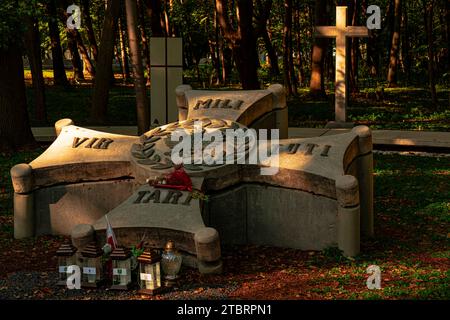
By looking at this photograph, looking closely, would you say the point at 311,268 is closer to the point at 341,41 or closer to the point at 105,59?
the point at 341,41

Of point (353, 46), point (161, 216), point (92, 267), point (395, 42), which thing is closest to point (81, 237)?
point (92, 267)

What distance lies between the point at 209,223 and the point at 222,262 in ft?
4.17

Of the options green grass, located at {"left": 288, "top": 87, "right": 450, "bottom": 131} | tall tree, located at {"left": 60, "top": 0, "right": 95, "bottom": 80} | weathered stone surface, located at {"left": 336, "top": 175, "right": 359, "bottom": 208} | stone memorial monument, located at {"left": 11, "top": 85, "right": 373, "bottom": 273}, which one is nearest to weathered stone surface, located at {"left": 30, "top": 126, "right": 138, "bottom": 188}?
stone memorial monument, located at {"left": 11, "top": 85, "right": 373, "bottom": 273}

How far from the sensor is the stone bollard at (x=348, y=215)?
9.89m

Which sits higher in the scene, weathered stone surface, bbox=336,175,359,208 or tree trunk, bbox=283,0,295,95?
tree trunk, bbox=283,0,295,95

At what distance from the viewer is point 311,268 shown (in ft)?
32.1

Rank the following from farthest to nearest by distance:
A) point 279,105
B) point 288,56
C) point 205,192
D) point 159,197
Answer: point 288,56
point 279,105
point 205,192
point 159,197

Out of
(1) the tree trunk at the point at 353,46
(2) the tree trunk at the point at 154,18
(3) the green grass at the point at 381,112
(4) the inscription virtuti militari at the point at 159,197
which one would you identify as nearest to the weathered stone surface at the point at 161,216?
(4) the inscription virtuti militari at the point at 159,197

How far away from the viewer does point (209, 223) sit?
10898mm

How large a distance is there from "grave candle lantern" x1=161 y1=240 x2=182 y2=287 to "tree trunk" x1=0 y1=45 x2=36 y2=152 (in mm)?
10592

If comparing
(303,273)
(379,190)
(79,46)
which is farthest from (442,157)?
(79,46)

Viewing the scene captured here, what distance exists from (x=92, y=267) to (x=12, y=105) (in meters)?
10.5

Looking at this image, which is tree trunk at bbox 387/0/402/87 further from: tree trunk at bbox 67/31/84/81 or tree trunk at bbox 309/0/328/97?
tree trunk at bbox 67/31/84/81

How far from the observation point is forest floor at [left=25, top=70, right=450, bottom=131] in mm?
24359
